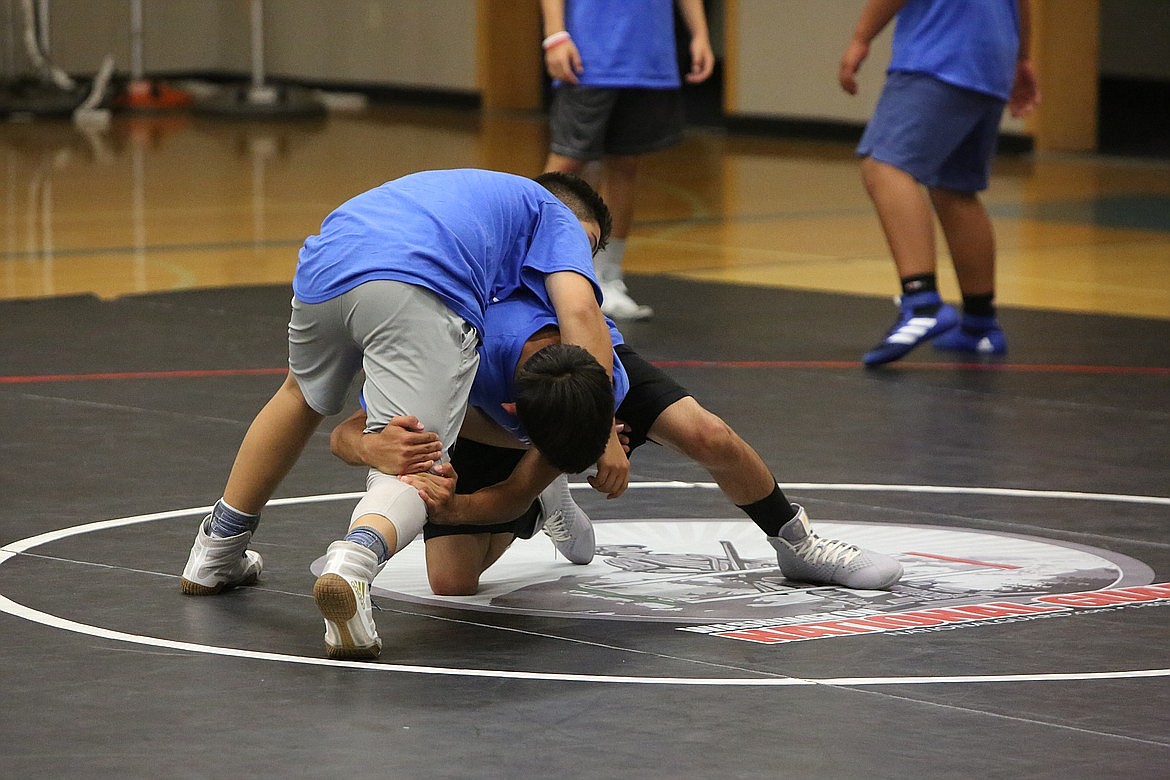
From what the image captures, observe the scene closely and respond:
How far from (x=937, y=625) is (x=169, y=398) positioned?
2.29 meters

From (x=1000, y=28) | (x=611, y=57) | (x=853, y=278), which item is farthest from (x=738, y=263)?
(x=1000, y=28)

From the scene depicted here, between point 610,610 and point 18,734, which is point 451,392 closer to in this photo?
point 610,610

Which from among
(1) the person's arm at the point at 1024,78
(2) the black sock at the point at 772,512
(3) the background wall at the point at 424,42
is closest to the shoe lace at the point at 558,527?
(2) the black sock at the point at 772,512

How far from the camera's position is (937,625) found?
290 centimetres

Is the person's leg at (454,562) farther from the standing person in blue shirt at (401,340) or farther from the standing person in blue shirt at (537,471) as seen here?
the standing person in blue shirt at (401,340)

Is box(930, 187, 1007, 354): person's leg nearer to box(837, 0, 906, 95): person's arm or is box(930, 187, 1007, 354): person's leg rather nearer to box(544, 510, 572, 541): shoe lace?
box(837, 0, 906, 95): person's arm

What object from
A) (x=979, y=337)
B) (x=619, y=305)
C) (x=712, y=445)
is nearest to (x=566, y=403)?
(x=712, y=445)

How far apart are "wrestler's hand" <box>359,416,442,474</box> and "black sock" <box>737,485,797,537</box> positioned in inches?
22.9

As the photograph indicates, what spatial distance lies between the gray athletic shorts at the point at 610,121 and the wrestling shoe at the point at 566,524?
281cm

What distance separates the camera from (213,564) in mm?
3021

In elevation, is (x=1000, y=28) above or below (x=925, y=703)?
above

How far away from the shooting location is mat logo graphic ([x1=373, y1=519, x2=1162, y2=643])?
2.96 metres

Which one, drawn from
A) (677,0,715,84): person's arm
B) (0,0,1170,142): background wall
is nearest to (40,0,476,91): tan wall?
(0,0,1170,142): background wall

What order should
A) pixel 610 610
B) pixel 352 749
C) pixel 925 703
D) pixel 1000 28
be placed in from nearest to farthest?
pixel 352 749 → pixel 925 703 → pixel 610 610 → pixel 1000 28
